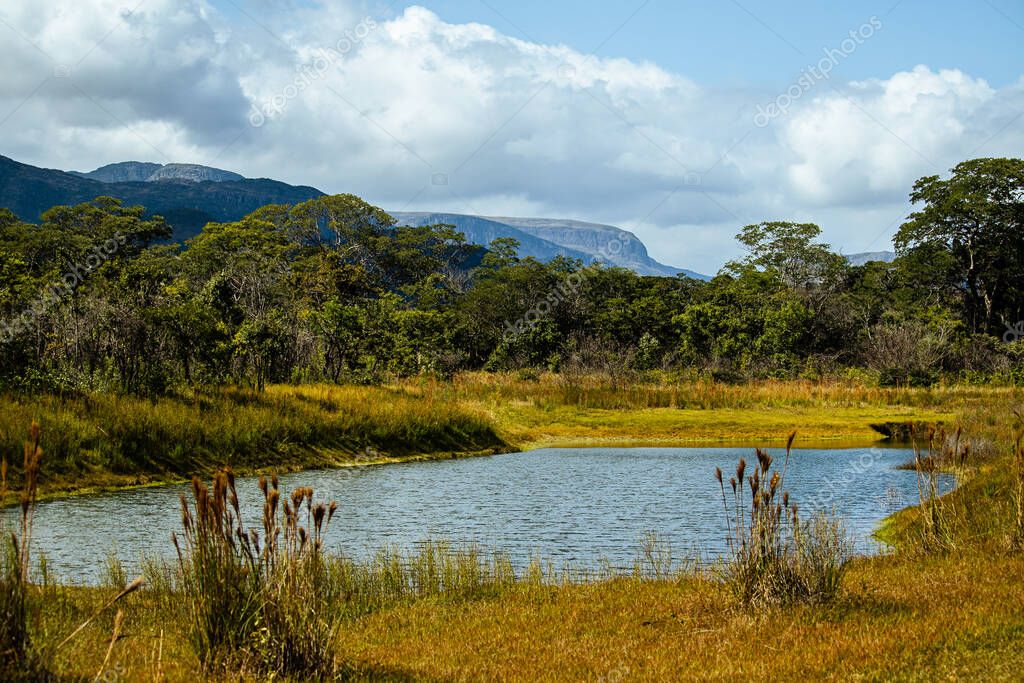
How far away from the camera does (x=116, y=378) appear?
22.8 metres

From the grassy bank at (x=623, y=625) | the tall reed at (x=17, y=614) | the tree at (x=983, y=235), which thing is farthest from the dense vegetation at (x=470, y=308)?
the tall reed at (x=17, y=614)

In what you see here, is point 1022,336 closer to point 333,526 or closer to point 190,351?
point 190,351

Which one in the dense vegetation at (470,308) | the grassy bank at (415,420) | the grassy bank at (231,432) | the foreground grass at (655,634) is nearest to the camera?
the foreground grass at (655,634)

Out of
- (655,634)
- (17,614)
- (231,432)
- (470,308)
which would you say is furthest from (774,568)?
(470,308)

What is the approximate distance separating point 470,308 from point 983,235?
3410cm

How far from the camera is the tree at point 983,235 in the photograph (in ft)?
202

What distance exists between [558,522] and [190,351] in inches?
599

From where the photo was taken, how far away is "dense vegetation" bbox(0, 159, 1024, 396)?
25.3 metres

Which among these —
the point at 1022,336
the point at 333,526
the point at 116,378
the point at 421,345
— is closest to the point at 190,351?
the point at 116,378

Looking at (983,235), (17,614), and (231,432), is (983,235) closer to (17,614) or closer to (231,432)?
(231,432)

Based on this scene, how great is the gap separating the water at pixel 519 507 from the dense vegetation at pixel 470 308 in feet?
19.5

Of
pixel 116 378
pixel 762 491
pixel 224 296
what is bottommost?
pixel 762 491

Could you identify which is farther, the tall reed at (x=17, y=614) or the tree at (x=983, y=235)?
the tree at (x=983, y=235)

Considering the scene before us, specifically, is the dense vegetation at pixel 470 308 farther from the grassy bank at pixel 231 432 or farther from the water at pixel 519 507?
the water at pixel 519 507
